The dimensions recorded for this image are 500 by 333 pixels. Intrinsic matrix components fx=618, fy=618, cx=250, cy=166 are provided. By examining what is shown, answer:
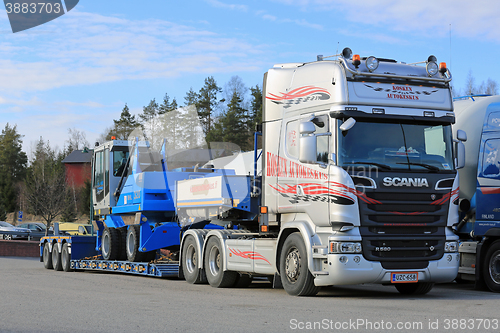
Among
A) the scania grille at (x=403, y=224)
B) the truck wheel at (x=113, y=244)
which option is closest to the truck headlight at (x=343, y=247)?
the scania grille at (x=403, y=224)

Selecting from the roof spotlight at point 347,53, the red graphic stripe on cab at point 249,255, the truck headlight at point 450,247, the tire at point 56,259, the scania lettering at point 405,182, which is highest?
the roof spotlight at point 347,53

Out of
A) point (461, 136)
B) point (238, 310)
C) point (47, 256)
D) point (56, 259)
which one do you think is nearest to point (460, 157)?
point (461, 136)

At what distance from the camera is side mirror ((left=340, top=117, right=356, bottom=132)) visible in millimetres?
10203

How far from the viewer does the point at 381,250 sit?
10336 millimetres

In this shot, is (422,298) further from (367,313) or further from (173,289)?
(173,289)

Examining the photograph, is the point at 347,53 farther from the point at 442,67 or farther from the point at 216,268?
the point at 216,268

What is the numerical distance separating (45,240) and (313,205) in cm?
1561

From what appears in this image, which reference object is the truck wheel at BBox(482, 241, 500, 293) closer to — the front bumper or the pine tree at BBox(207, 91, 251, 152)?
the front bumper

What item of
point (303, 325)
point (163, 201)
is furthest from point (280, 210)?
point (163, 201)

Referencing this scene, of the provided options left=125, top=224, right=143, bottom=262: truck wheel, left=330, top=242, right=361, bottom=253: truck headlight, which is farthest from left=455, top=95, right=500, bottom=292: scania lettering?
left=125, top=224, right=143, bottom=262: truck wheel

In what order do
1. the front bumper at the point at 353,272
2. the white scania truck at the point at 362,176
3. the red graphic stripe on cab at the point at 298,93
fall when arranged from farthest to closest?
1. the red graphic stripe on cab at the point at 298,93
2. the white scania truck at the point at 362,176
3. the front bumper at the point at 353,272

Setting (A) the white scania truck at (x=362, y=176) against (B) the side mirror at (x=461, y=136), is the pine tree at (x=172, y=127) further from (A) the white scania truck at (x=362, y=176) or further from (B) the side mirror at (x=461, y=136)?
(B) the side mirror at (x=461, y=136)

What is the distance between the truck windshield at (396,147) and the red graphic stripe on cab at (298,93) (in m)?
1.00

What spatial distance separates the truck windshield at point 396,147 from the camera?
33.6 feet
